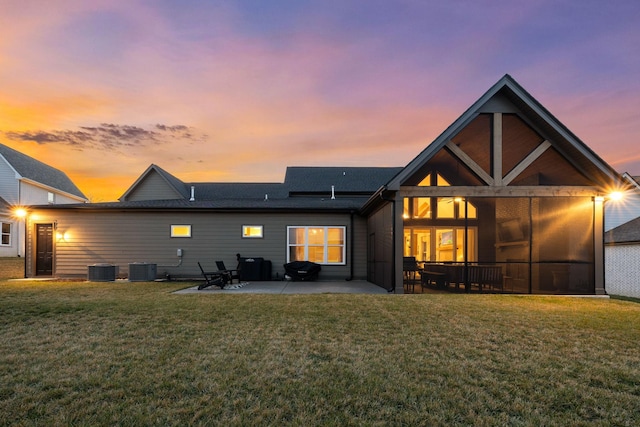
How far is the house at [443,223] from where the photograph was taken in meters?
9.96

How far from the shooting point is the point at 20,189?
24.3 m

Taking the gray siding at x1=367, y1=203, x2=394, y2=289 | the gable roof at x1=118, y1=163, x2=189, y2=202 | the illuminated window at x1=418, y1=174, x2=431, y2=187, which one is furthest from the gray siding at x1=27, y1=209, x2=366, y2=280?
the gable roof at x1=118, y1=163, x2=189, y2=202

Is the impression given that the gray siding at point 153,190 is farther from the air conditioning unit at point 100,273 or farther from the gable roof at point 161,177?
the air conditioning unit at point 100,273

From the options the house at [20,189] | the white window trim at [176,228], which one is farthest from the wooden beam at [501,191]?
the house at [20,189]

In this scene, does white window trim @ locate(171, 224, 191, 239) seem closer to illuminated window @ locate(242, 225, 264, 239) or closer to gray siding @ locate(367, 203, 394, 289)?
illuminated window @ locate(242, 225, 264, 239)

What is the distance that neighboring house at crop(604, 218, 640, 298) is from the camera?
462 inches

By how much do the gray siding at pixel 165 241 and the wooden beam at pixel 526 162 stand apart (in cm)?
601

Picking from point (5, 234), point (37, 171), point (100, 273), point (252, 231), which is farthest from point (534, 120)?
point (37, 171)

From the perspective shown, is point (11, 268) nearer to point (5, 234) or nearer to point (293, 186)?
point (5, 234)

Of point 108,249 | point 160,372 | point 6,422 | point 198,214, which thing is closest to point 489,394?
point 160,372

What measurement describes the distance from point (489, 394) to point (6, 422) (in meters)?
3.93

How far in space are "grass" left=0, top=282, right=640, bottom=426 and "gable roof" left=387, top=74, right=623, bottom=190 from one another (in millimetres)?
4134

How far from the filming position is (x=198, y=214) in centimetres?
1434

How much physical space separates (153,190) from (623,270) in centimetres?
2282
